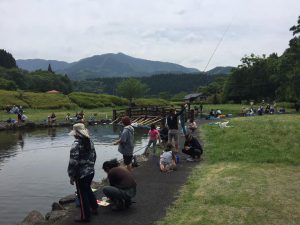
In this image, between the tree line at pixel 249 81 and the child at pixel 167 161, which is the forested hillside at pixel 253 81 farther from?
the child at pixel 167 161

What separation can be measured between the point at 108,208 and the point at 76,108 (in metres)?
58.2

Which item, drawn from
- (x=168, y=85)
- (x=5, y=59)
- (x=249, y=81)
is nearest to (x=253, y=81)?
(x=249, y=81)

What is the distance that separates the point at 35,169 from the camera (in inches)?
771

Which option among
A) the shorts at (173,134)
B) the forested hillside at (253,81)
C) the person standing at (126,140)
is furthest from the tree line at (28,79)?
the person standing at (126,140)

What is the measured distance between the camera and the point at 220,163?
15.6 metres

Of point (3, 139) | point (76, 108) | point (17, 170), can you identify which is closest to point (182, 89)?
point (76, 108)

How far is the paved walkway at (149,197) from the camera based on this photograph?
9291mm

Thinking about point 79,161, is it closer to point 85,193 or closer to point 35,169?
point 85,193

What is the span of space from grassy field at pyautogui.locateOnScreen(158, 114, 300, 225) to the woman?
1.77m

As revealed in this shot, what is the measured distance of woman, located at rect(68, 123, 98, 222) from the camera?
877 cm

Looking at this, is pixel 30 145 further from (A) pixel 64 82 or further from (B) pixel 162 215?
(A) pixel 64 82

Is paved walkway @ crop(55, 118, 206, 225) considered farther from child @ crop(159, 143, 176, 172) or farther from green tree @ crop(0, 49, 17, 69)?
green tree @ crop(0, 49, 17, 69)

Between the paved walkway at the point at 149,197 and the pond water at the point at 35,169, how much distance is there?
2803 millimetres

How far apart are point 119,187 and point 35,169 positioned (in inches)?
430
